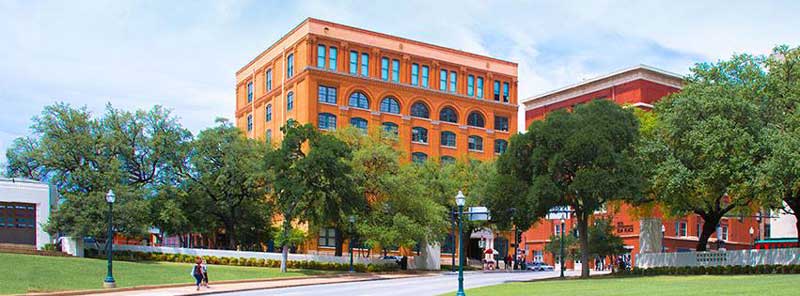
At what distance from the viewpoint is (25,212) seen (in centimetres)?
5488

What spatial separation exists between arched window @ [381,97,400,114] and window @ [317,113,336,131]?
6.14 meters

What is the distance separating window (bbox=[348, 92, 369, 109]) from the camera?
79.0m

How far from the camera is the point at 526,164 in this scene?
136 feet

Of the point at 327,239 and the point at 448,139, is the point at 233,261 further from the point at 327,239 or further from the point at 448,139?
the point at 448,139

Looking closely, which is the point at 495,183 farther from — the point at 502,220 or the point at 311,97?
the point at 311,97

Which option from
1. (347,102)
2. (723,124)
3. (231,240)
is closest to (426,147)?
(347,102)

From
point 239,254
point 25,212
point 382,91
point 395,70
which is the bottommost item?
point 239,254

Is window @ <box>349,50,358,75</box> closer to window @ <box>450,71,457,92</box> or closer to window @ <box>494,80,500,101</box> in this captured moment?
window @ <box>450,71,457,92</box>

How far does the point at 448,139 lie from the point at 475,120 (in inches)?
174

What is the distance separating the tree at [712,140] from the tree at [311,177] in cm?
1850

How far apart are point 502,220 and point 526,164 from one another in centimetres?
321

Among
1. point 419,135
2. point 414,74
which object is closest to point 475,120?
point 419,135

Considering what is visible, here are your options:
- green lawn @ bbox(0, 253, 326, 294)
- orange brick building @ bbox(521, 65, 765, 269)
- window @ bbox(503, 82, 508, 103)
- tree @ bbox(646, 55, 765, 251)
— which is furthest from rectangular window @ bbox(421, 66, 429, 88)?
tree @ bbox(646, 55, 765, 251)

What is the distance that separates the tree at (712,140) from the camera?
121 feet
